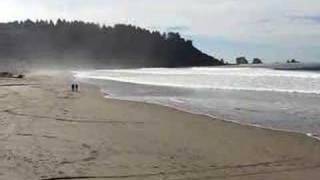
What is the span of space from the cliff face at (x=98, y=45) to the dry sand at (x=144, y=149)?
131748 mm

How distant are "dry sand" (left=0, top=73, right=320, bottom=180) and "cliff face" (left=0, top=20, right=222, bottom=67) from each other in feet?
432

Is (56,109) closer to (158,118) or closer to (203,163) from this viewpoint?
(158,118)

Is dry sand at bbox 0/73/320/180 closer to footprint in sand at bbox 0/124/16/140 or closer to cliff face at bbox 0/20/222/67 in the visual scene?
footprint in sand at bbox 0/124/16/140

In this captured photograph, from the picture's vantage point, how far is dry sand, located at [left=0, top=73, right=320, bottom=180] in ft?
30.5

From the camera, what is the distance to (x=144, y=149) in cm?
1148

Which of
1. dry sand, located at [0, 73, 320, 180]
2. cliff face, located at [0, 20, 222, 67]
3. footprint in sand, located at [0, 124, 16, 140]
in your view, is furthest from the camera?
cliff face, located at [0, 20, 222, 67]

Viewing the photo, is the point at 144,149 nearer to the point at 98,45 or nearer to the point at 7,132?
the point at 7,132

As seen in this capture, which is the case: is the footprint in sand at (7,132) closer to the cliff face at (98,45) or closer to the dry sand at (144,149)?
the dry sand at (144,149)

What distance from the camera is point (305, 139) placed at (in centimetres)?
1376

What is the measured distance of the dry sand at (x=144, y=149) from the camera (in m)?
9.29

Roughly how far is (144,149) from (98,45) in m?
163

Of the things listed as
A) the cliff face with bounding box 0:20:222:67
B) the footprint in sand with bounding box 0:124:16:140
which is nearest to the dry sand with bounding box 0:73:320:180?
the footprint in sand with bounding box 0:124:16:140

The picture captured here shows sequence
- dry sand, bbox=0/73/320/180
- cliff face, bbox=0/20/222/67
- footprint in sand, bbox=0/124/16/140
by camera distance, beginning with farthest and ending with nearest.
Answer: cliff face, bbox=0/20/222/67 < footprint in sand, bbox=0/124/16/140 < dry sand, bbox=0/73/320/180

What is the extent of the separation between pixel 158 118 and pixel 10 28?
159 m
